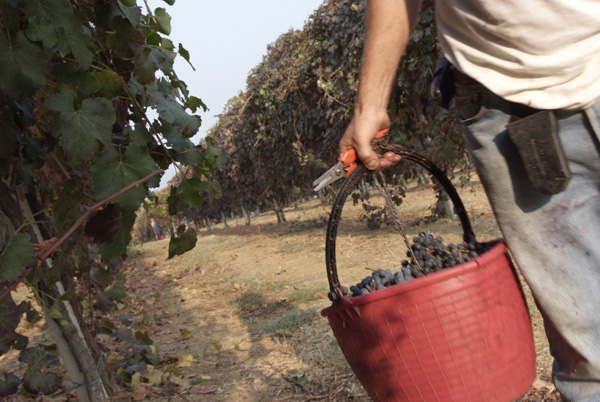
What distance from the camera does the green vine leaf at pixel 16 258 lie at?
1.20 metres

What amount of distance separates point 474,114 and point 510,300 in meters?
0.44

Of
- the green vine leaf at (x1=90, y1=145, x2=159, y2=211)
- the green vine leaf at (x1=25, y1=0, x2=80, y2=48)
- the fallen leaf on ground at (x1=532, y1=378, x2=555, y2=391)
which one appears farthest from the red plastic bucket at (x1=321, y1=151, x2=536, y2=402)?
the fallen leaf on ground at (x1=532, y1=378, x2=555, y2=391)

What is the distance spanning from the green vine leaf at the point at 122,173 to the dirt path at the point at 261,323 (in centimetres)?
167

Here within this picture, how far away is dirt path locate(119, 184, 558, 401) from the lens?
291 cm

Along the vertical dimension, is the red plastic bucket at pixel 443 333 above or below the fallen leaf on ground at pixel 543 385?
above

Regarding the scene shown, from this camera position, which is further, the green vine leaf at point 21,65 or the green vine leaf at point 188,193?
the green vine leaf at point 188,193

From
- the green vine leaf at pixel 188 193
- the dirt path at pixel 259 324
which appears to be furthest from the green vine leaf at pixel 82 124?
the dirt path at pixel 259 324

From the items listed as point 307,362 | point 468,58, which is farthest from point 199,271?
point 468,58

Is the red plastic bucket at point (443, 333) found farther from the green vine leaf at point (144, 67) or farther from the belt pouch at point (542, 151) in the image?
the green vine leaf at point (144, 67)

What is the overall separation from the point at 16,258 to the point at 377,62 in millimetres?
934

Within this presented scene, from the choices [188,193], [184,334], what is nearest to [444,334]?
[188,193]

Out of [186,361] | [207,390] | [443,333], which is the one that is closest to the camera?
[443,333]

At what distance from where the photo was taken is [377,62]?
48.9 inches

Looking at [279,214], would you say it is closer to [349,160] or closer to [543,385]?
[543,385]
